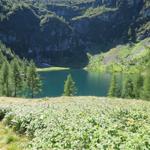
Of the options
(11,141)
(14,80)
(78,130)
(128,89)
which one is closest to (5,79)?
(14,80)

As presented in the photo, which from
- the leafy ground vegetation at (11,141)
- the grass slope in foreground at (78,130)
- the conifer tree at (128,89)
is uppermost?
the grass slope in foreground at (78,130)

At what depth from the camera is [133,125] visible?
20656mm

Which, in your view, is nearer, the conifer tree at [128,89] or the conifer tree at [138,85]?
the conifer tree at [138,85]

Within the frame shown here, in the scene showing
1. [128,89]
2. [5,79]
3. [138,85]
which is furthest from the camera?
[128,89]

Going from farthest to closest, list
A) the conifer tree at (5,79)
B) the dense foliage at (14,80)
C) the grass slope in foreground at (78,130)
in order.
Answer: the dense foliage at (14,80), the conifer tree at (5,79), the grass slope in foreground at (78,130)

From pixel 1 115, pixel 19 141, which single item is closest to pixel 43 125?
pixel 19 141

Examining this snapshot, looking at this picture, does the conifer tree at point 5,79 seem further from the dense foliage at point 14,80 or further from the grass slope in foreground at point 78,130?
the grass slope in foreground at point 78,130

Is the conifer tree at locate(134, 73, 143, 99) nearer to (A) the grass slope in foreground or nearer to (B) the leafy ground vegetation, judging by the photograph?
(A) the grass slope in foreground

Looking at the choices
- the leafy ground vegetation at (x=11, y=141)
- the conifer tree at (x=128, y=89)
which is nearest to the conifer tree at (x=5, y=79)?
the conifer tree at (x=128, y=89)

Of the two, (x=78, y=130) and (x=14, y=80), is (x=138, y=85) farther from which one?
(x=78, y=130)

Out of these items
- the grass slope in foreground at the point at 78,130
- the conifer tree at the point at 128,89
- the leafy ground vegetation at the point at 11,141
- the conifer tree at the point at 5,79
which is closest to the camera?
the grass slope in foreground at the point at 78,130

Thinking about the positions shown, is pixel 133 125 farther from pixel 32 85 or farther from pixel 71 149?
pixel 32 85

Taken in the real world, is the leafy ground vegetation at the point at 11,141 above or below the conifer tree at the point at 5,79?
above

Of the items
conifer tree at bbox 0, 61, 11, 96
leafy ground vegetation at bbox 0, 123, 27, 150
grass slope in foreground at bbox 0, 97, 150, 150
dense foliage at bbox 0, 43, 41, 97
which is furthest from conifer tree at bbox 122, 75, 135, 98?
leafy ground vegetation at bbox 0, 123, 27, 150
